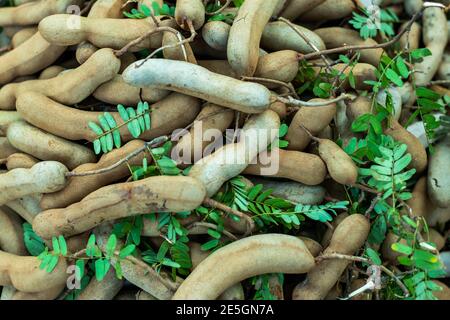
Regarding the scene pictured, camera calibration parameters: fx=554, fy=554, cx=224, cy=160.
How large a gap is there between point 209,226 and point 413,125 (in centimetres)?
90

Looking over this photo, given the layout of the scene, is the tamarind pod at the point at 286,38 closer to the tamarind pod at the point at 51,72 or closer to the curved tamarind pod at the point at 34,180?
the tamarind pod at the point at 51,72

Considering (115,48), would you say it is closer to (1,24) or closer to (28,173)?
(28,173)

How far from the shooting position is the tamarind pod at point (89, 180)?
1677 millimetres

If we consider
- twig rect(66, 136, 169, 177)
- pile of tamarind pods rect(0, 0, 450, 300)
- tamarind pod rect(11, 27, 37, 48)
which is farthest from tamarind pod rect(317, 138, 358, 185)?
tamarind pod rect(11, 27, 37, 48)

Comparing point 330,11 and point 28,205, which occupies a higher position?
point 330,11

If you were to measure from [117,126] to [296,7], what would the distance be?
795mm

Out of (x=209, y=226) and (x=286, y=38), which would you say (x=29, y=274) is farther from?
(x=286, y=38)

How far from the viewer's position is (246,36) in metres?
1.70

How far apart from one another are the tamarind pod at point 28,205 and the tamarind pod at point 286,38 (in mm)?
944

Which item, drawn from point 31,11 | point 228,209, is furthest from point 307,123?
point 31,11

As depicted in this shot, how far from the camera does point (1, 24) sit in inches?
85.1

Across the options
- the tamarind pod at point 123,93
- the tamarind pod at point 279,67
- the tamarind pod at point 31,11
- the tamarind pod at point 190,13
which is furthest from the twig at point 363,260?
the tamarind pod at point 31,11

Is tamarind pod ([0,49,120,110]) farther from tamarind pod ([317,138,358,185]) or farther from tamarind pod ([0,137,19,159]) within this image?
tamarind pod ([317,138,358,185])

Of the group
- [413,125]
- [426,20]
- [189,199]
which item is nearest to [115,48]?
[189,199]
